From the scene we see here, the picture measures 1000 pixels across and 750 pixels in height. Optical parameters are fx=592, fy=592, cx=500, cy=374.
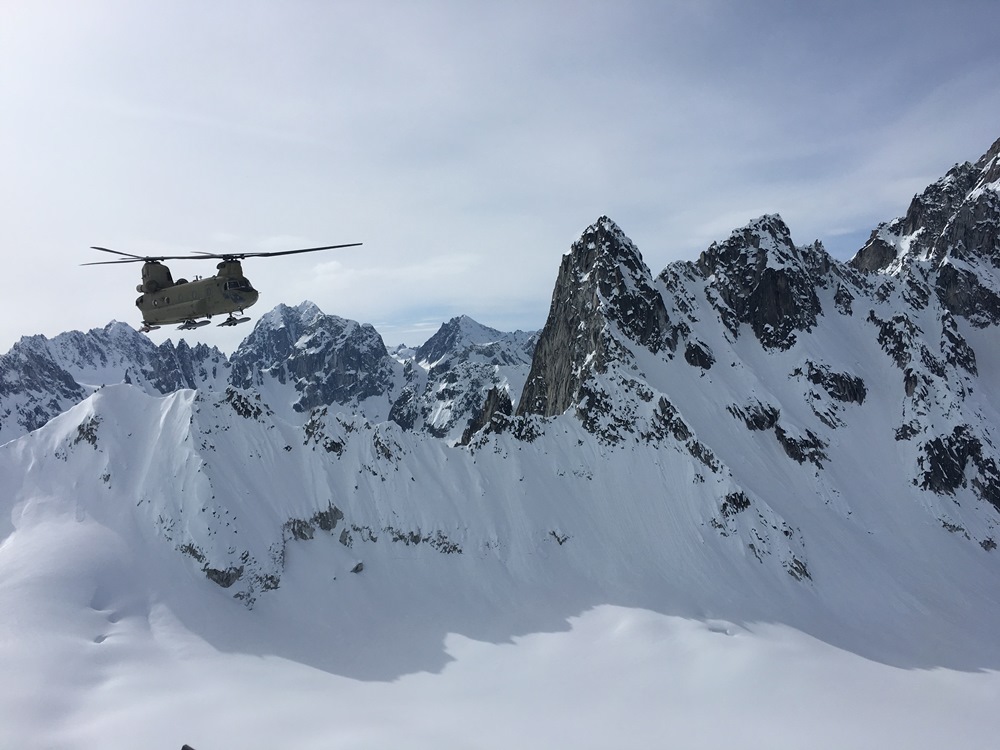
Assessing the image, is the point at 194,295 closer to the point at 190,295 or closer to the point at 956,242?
the point at 190,295

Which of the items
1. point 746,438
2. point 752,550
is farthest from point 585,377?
point 752,550

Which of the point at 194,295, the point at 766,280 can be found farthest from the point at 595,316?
the point at 194,295

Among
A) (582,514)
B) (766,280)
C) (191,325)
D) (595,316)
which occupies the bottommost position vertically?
(582,514)

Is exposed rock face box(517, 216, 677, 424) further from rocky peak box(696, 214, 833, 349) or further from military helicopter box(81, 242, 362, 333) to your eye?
military helicopter box(81, 242, 362, 333)

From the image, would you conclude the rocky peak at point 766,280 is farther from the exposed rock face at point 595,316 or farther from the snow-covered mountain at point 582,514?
the exposed rock face at point 595,316

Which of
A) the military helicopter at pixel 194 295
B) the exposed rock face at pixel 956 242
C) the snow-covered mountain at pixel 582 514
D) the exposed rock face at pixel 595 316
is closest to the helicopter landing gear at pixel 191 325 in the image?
the military helicopter at pixel 194 295

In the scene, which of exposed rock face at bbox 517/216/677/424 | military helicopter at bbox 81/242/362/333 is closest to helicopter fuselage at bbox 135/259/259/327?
military helicopter at bbox 81/242/362/333
